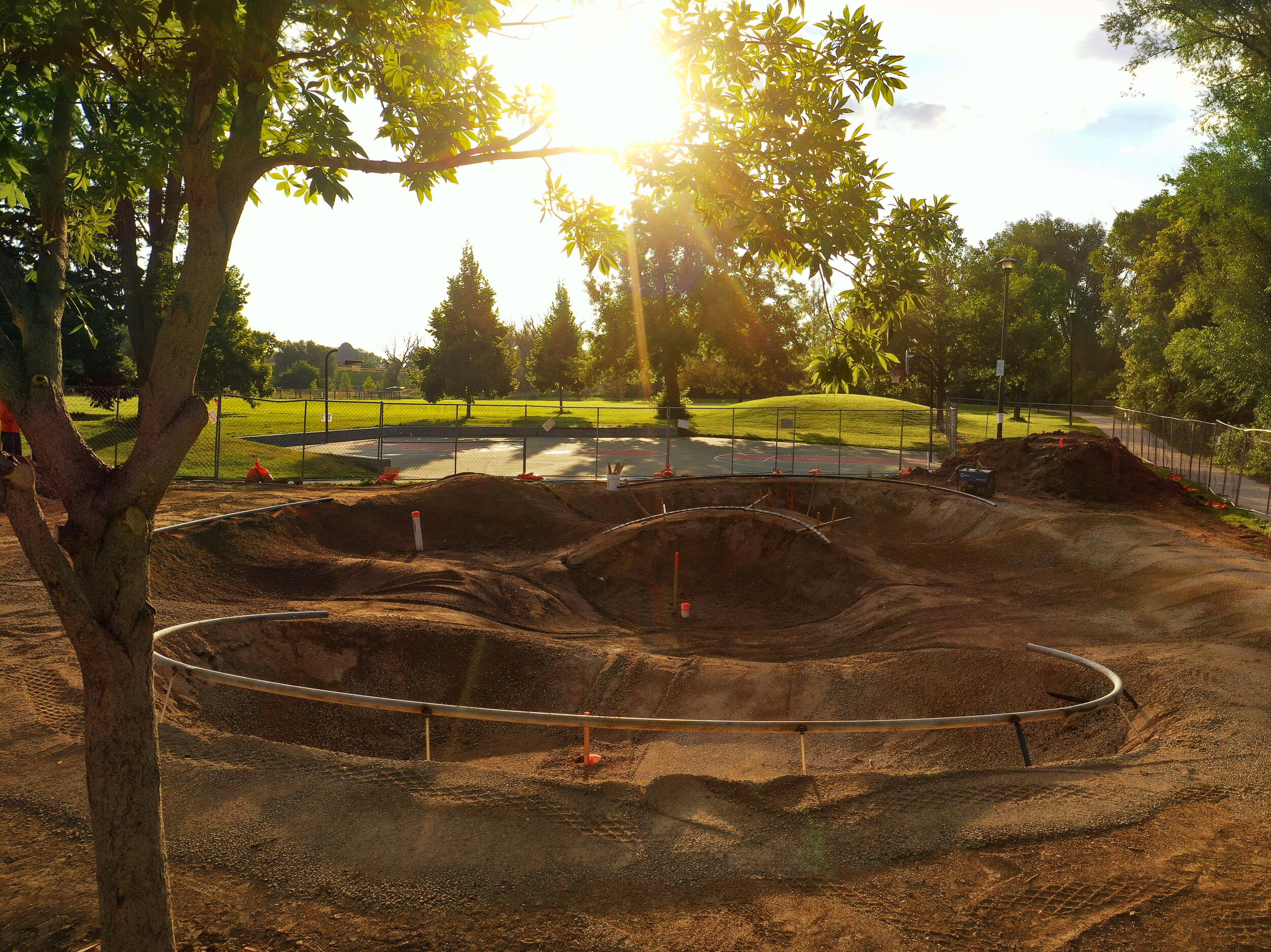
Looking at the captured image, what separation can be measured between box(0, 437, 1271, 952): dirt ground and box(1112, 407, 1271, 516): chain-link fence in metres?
5.31

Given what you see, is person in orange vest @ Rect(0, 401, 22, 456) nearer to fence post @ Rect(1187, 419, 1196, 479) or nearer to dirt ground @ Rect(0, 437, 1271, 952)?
dirt ground @ Rect(0, 437, 1271, 952)

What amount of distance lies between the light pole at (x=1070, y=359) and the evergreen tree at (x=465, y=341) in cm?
3436

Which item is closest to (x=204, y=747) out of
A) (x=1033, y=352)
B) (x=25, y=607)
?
(x=25, y=607)

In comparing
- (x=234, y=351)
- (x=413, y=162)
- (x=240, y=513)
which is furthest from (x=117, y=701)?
(x=234, y=351)

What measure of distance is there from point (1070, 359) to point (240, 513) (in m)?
57.0

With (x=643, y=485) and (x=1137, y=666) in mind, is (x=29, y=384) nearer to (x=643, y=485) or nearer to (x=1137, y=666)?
(x=1137, y=666)

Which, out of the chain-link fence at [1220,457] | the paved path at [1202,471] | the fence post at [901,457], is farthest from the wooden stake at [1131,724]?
the fence post at [901,457]

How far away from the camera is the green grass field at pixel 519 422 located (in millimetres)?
28750

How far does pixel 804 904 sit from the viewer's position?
480cm

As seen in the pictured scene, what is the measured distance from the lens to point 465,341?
5269cm

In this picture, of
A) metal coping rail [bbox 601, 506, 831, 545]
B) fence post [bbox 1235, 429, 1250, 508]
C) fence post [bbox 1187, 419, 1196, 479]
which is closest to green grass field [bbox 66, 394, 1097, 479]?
fence post [bbox 1187, 419, 1196, 479]

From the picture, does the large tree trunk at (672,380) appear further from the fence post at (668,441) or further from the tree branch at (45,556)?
the tree branch at (45,556)

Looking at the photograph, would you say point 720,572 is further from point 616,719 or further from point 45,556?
point 45,556

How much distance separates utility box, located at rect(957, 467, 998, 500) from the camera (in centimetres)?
2245
